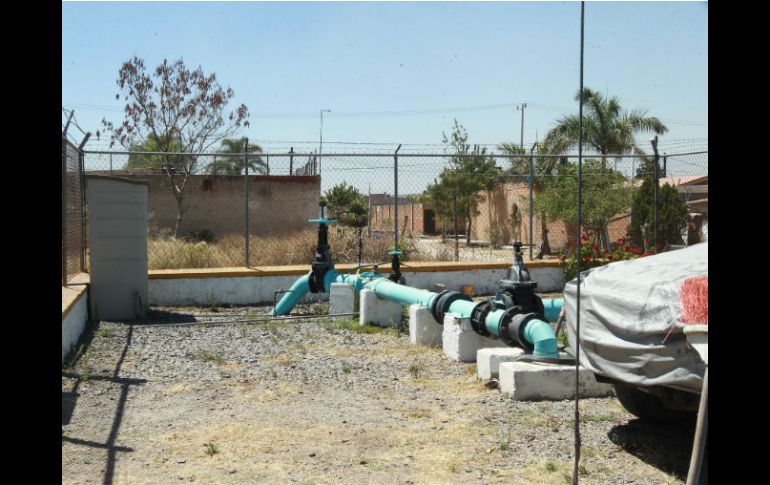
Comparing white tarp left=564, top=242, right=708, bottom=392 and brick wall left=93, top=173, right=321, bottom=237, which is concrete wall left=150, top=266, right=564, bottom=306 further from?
brick wall left=93, top=173, right=321, bottom=237

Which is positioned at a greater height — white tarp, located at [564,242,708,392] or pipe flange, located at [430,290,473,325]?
white tarp, located at [564,242,708,392]

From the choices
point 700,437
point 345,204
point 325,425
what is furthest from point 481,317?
point 345,204

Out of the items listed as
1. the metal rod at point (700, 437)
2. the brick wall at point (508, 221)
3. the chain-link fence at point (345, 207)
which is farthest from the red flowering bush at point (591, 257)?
the brick wall at point (508, 221)

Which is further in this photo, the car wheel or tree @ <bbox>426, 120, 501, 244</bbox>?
tree @ <bbox>426, 120, 501, 244</bbox>

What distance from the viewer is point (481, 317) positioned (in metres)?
7.64

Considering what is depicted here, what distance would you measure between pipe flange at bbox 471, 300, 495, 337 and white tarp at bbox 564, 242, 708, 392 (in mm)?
2529

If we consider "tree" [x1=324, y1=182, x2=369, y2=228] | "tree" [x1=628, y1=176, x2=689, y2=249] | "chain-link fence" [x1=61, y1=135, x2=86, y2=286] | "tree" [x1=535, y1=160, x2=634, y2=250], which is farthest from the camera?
"tree" [x1=324, y1=182, x2=369, y2=228]

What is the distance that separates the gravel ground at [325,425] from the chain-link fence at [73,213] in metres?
2.63

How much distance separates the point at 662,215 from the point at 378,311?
9.39 metres

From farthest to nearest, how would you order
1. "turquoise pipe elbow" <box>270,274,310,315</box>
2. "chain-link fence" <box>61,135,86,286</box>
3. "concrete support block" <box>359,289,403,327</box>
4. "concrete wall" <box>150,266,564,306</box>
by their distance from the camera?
"concrete wall" <box>150,266,564,306</box> < "turquoise pipe elbow" <box>270,274,310,315</box> < "chain-link fence" <box>61,135,86,286</box> < "concrete support block" <box>359,289,403,327</box>

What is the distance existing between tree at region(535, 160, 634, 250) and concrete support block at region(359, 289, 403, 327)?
399 inches

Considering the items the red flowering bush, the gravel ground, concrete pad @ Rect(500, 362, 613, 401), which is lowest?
the gravel ground

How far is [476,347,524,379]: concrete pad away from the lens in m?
6.85

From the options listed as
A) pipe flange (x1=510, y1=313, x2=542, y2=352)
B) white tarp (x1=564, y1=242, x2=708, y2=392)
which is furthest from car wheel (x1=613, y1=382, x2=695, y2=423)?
pipe flange (x1=510, y1=313, x2=542, y2=352)
